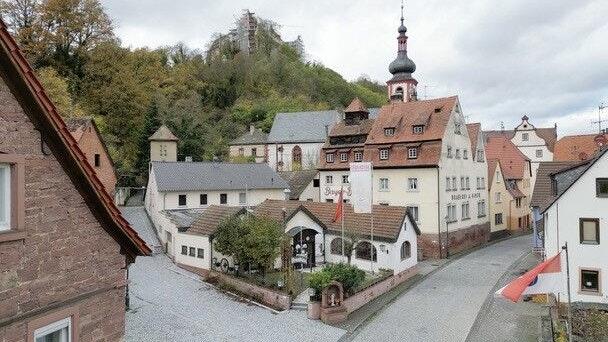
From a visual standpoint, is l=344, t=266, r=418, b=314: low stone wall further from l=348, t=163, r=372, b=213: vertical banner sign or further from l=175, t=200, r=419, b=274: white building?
l=348, t=163, r=372, b=213: vertical banner sign

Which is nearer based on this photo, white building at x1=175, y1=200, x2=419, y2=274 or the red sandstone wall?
the red sandstone wall

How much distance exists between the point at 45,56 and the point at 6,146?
4590 centimetres

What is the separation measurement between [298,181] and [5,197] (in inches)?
1569

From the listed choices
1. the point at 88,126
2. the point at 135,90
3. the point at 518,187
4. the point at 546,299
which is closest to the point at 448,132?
the point at 546,299

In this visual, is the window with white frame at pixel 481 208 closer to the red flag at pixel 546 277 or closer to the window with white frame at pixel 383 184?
the window with white frame at pixel 383 184

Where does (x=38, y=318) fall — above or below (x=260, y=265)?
above

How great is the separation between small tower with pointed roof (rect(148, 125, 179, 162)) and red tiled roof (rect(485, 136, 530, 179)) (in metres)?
33.6

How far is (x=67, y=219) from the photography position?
6387 mm

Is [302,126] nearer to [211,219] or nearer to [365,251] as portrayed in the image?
[211,219]

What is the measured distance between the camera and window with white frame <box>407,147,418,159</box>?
3351 cm

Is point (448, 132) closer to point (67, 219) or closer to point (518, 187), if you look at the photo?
point (518, 187)

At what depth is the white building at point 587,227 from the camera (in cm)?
1973

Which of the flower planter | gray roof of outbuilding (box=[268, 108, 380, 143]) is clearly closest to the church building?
the flower planter

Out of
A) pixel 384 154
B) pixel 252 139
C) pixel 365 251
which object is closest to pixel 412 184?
pixel 384 154
